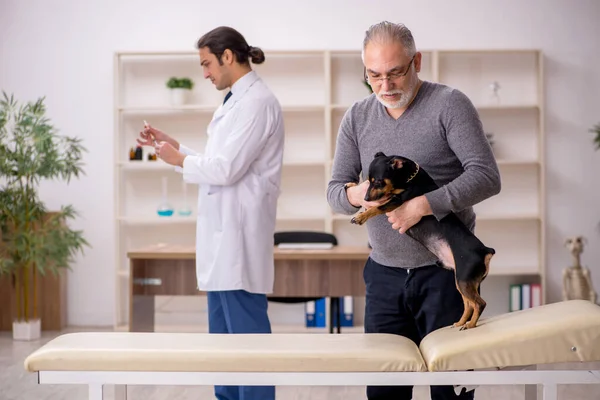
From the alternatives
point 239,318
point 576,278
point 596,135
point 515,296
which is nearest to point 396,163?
point 239,318

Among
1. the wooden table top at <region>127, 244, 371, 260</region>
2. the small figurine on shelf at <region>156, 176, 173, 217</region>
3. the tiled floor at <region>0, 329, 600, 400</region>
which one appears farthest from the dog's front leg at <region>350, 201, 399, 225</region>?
the small figurine on shelf at <region>156, 176, 173, 217</region>

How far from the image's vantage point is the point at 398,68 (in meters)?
1.87

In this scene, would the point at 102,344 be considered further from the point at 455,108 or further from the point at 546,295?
the point at 546,295

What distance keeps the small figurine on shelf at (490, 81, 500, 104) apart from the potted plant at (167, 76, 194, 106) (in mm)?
2213

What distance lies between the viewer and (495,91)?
5613mm

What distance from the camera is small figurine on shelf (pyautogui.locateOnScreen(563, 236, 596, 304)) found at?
531 centimetres

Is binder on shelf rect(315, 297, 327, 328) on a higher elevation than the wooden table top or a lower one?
lower

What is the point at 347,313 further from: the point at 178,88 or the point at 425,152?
the point at 425,152

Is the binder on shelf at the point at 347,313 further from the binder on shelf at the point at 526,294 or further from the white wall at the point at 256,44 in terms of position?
the white wall at the point at 256,44

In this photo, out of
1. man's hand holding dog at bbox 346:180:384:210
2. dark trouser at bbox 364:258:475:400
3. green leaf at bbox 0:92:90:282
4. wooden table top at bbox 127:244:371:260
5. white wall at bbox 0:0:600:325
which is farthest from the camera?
white wall at bbox 0:0:600:325

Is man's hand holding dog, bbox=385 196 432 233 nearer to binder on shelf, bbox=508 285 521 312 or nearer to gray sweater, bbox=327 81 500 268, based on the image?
gray sweater, bbox=327 81 500 268

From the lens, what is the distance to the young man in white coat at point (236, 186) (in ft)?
8.75

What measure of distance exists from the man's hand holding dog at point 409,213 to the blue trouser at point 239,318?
0.99 m

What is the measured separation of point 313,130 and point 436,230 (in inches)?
157
